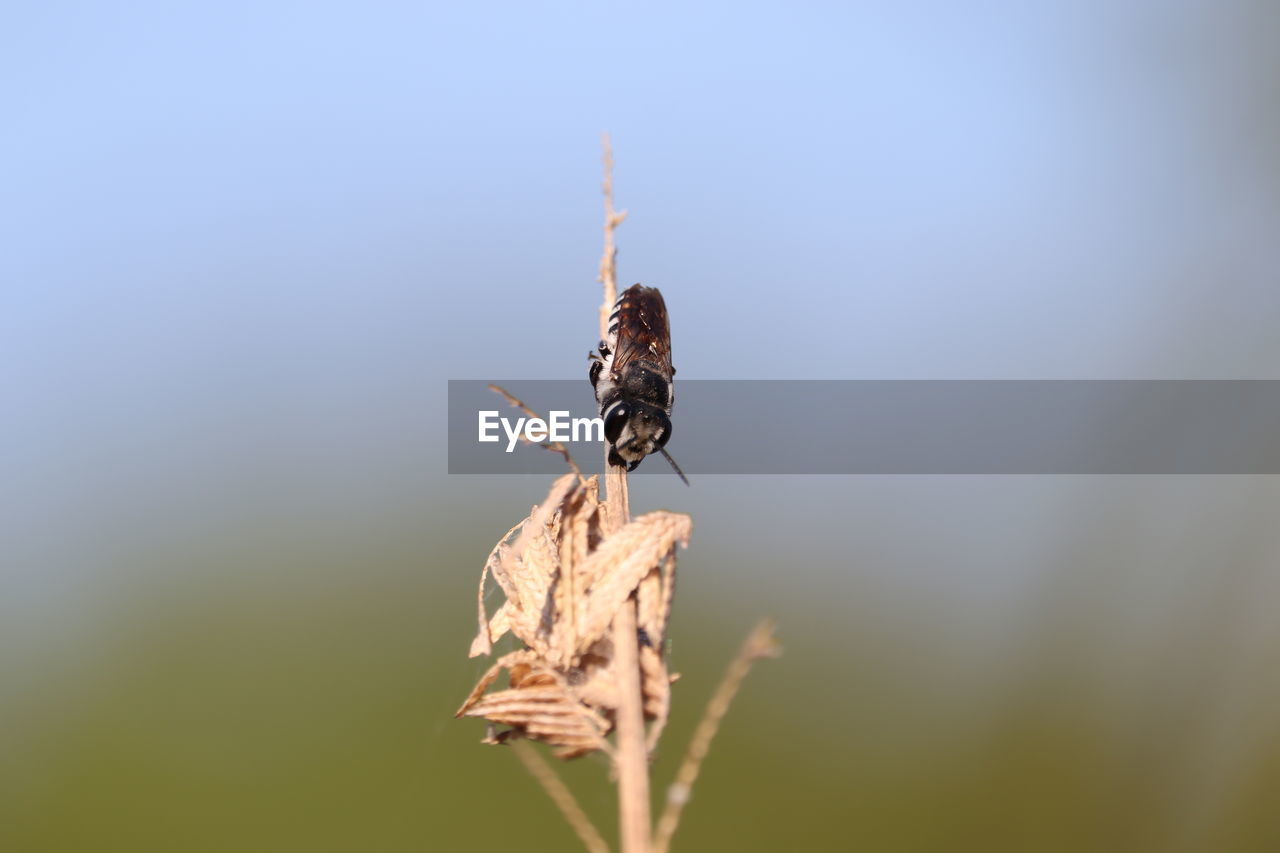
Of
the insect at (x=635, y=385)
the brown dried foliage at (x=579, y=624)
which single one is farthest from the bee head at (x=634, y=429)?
the brown dried foliage at (x=579, y=624)

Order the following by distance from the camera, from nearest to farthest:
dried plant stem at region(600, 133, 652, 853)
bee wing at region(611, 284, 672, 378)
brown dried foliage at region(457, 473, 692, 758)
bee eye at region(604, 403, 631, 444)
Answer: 1. dried plant stem at region(600, 133, 652, 853)
2. brown dried foliage at region(457, 473, 692, 758)
3. bee eye at region(604, 403, 631, 444)
4. bee wing at region(611, 284, 672, 378)

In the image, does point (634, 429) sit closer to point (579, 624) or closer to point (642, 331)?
point (642, 331)

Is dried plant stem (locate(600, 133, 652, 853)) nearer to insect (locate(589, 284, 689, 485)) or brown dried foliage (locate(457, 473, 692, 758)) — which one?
brown dried foliage (locate(457, 473, 692, 758))

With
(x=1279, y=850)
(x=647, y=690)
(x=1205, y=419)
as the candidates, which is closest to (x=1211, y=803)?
(x=1279, y=850)

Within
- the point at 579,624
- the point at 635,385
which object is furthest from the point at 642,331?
the point at 579,624

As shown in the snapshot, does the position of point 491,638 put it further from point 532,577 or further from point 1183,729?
point 1183,729

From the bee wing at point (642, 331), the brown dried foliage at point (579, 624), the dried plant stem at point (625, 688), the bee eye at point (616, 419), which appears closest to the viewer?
the dried plant stem at point (625, 688)

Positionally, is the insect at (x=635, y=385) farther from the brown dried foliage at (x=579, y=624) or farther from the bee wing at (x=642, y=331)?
the brown dried foliage at (x=579, y=624)

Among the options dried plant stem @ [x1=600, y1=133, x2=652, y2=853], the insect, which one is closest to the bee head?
the insect
